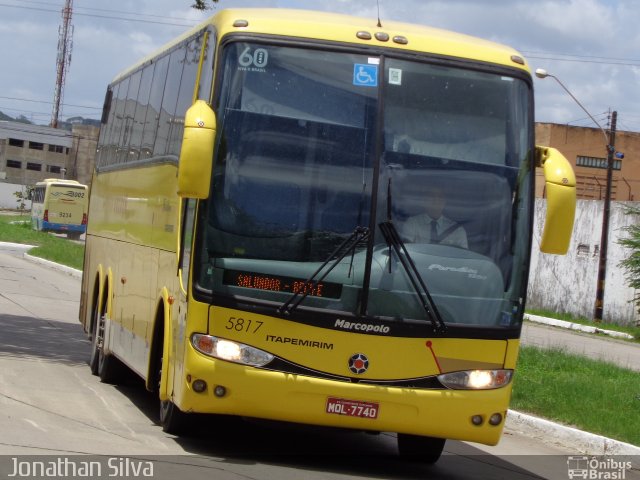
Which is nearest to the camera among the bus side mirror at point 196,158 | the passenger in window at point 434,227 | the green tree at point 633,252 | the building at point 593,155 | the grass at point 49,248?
the bus side mirror at point 196,158

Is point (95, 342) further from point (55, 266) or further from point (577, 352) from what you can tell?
point (55, 266)

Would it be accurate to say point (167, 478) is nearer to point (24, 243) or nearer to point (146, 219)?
point (146, 219)

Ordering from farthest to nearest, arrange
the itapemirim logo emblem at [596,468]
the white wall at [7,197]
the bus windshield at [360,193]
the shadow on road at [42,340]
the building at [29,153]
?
the building at [29,153] → the white wall at [7,197] → the shadow on road at [42,340] → the itapemirim logo emblem at [596,468] → the bus windshield at [360,193]

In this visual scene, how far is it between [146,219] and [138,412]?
1810 mm

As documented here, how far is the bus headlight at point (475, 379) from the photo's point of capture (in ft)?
27.5

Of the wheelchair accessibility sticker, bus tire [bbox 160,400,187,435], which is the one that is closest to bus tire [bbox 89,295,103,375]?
bus tire [bbox 160,400,187,435]

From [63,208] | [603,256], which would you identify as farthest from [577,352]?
[63,208]

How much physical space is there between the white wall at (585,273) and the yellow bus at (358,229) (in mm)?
27172

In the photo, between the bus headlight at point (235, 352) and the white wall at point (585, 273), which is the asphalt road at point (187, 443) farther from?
the white wall at point (585, 273)

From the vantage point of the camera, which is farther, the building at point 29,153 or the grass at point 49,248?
the building at point 29,153

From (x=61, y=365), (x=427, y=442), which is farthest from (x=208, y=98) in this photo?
(x=61, y=365)

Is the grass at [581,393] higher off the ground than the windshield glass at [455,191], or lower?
lower

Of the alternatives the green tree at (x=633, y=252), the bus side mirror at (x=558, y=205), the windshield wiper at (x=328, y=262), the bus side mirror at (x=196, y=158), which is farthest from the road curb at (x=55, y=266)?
the bus side mirror at (x=558, y=205)

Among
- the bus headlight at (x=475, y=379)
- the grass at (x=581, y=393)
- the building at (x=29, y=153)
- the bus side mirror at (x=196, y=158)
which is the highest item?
the building at (x=29, y=153)
